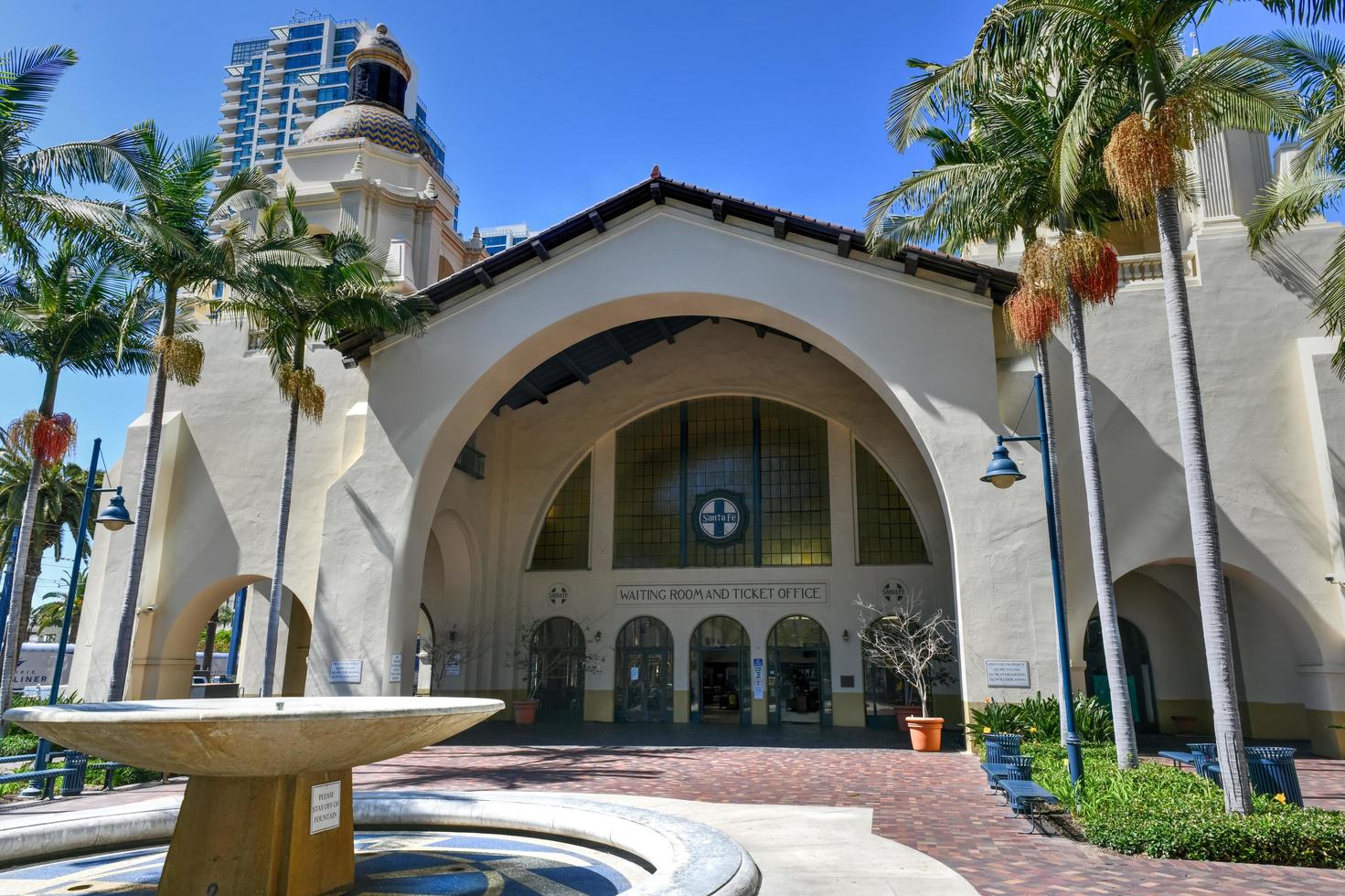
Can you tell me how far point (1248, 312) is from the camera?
19.2 meters

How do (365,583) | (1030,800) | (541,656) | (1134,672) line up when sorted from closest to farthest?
(1030,800)
(365,583)
(1134,672)
(541,656)

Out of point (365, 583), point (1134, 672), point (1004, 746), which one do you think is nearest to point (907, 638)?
point (1134, 672)

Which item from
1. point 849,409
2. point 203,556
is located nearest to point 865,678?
point 849,409

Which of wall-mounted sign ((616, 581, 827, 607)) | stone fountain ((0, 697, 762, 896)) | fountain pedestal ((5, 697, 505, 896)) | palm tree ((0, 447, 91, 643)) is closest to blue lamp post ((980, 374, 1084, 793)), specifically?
stone fountain ((0, 697, 762, 896))

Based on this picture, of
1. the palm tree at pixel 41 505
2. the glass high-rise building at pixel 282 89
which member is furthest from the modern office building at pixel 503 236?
the palm tree at pixel 41 505

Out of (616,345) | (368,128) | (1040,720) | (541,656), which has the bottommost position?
(1040,720)

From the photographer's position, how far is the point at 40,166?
43.4 ft

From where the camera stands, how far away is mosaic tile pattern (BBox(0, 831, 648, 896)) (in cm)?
730

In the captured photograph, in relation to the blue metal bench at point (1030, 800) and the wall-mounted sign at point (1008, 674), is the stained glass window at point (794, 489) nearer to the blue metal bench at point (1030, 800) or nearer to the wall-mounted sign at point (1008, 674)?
the wall-mounted sign at point (1008, 674)

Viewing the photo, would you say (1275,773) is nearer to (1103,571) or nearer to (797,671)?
(1103,571)

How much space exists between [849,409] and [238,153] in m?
113

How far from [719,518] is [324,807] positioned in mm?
20540

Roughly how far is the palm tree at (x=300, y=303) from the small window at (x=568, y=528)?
1011cm

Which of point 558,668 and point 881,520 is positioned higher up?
point 881,520
